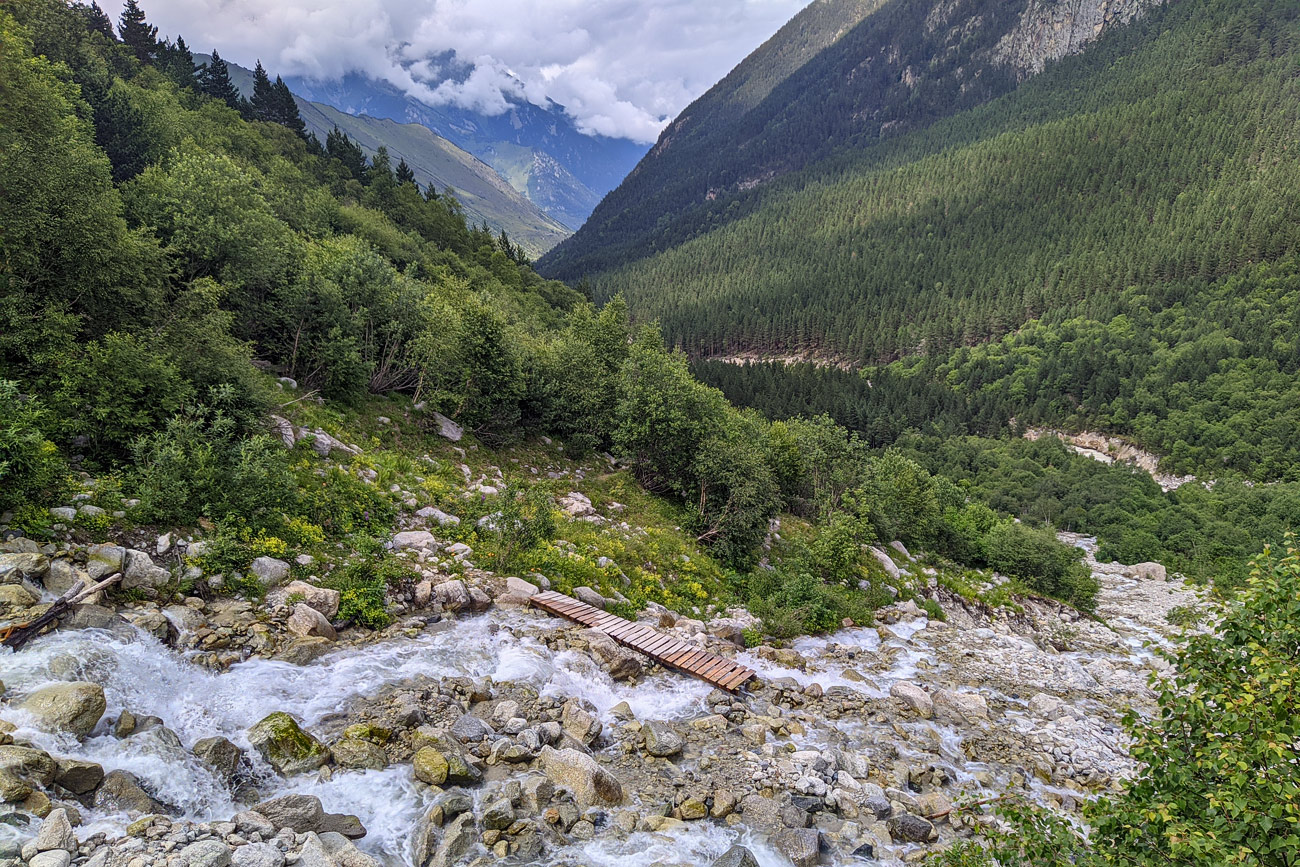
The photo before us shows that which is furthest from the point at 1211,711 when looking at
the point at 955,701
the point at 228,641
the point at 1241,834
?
the point at 228,641

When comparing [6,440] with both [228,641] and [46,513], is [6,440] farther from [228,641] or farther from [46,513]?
[228,641]

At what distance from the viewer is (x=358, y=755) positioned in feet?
30.5

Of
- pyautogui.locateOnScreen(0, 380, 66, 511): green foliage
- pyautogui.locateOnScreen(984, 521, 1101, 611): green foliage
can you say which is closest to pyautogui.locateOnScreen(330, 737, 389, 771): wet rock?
pyautogui.locateOnScreen(0, 380, 66, 511): green foliage

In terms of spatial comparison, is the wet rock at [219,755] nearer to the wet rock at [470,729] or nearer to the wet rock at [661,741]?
the wet rock at [470,729]

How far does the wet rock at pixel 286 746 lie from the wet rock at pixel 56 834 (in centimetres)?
264

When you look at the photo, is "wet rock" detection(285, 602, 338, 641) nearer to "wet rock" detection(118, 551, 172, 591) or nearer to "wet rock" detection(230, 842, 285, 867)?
"wet rock" detection(118, 551, 172, 591)

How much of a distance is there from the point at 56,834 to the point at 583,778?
6.68m

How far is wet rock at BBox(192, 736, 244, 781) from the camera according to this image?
827 centimetres

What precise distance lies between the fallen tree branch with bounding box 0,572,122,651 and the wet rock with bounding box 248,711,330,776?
3788mm

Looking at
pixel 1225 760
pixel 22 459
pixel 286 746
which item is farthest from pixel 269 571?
pixel 1225 760

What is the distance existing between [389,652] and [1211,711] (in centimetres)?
1372

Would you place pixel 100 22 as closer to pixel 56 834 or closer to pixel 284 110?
pixel 284 110

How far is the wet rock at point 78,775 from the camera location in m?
6.91

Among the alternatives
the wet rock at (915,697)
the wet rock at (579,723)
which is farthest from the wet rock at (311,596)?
the wet rock at (915,697)
